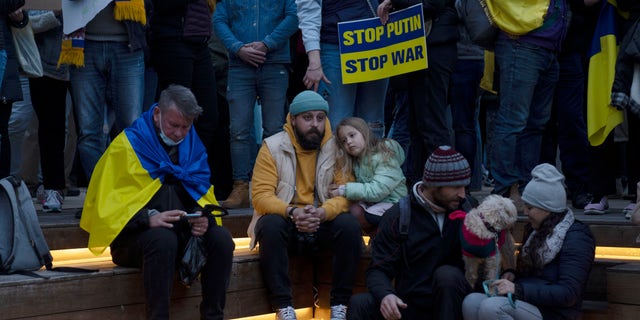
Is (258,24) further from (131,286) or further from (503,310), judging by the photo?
(503,310)

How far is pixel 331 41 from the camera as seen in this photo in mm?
7078

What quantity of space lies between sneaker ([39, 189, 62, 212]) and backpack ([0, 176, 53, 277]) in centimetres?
143

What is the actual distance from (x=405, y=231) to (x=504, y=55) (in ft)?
5.69

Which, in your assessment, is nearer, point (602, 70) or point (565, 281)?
point (565, 281)

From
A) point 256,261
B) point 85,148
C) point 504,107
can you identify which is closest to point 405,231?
point 256,261

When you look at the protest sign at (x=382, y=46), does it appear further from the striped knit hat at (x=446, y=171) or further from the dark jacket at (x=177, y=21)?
the striped knit hat at (x=446, y=171)

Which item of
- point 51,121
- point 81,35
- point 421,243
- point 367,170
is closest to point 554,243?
point 421,243

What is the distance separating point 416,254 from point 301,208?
0.87 metres

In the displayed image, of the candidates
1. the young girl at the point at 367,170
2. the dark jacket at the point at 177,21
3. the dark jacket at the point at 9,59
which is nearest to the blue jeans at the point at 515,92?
the young girl at the point at 367,170

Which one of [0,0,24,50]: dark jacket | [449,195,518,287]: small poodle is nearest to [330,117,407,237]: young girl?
[449,195,518,287]: small poodle

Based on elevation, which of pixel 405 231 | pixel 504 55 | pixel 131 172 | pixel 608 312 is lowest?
pixel 608 312

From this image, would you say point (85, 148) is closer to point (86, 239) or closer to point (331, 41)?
point (86, 239)

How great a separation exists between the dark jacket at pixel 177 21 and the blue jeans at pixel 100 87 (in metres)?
0.37

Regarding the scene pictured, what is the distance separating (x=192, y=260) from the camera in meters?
5.57
